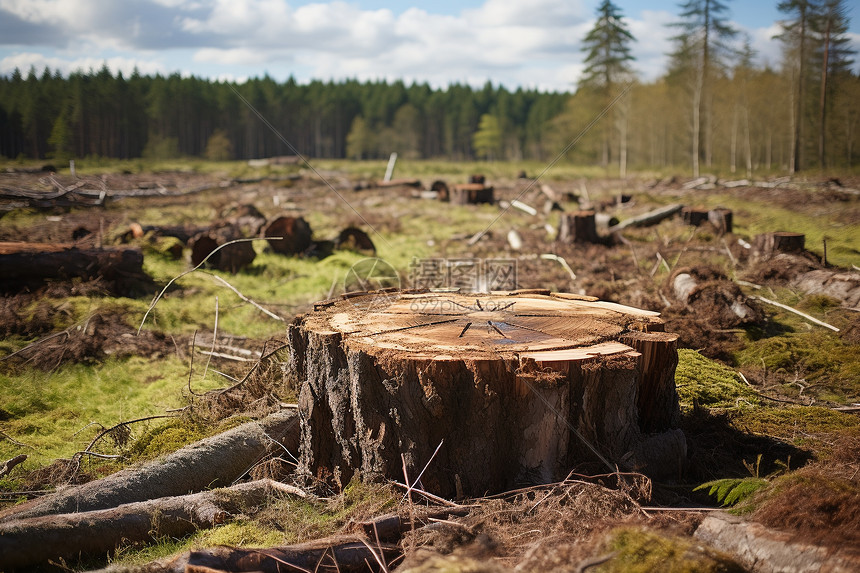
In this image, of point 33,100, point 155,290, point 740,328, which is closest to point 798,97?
point 740,328

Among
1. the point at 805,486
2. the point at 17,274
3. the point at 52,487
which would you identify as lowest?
the point at 52,487

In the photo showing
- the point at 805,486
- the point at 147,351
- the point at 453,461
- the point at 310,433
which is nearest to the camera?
the point at 805,486

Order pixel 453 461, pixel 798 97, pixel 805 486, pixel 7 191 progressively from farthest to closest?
1. pixel 798 97
2. pixel 7 191
3. pixel 453 461
4. pixel 805 486

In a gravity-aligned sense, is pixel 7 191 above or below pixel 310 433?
above

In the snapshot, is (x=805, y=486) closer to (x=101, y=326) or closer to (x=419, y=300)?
(x=419, y=300)

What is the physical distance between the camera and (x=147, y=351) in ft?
20.2

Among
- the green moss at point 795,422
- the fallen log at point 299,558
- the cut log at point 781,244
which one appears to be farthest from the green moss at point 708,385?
the cut log at point 781,244

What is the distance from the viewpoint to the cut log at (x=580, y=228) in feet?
38.0

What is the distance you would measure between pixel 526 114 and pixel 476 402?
287ft

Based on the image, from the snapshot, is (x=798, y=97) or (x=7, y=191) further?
(x=798, y=97)

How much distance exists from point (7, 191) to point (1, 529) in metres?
13.9

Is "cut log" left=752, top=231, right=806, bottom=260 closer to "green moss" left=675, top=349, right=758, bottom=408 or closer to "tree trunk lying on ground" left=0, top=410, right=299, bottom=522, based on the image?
"green moss" left=675, top=349, right=758, bottom=408

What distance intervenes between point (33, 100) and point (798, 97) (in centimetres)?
3079

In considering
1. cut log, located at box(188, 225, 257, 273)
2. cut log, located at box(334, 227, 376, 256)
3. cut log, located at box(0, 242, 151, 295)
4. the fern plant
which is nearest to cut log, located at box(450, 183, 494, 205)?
cut log, located at box(334, 227, 376, 256)
